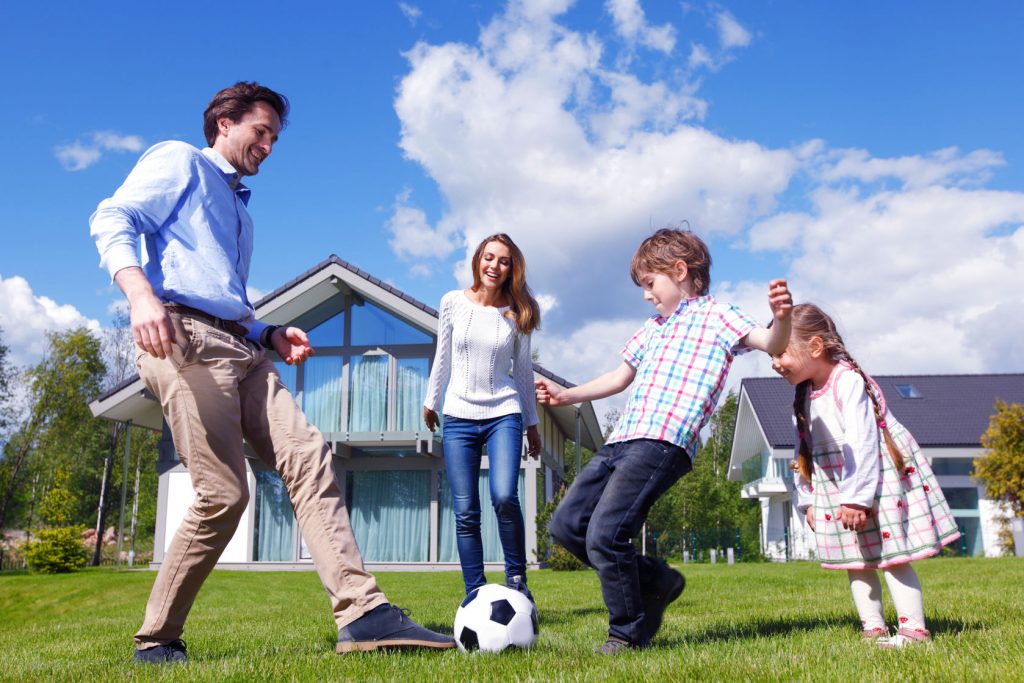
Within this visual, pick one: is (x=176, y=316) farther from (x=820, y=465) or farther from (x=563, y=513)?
(x=820, y=465)

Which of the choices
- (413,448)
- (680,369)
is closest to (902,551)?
(680,369)

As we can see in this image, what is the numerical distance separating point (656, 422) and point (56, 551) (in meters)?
19.6

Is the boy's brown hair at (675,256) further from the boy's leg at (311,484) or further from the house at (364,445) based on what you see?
the house at (364,445)

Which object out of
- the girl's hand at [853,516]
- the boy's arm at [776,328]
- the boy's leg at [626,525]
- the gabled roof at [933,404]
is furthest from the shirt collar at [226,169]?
the gabled roof at [933,404]

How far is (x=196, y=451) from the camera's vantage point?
3434mm

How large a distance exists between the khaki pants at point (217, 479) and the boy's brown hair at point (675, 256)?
5.85ft

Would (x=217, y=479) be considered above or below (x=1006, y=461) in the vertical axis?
below

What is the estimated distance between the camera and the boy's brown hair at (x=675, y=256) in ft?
13.4

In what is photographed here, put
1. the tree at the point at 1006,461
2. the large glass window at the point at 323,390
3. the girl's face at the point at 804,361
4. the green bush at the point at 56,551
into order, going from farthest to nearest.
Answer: the tree at the point at 1006,461 < the green bush at the point at 56,551 < the large glass window at the point at 323,390 < the girl's face at the point at 804,361

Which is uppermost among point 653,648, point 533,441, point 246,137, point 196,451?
point 246,137

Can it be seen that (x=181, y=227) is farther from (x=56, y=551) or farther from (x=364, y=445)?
(x=56, y=551)

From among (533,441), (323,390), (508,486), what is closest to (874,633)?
(508,486)

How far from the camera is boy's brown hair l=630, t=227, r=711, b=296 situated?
13.4ft

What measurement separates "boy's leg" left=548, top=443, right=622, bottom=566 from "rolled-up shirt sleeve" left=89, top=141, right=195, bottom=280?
6.95 feet
